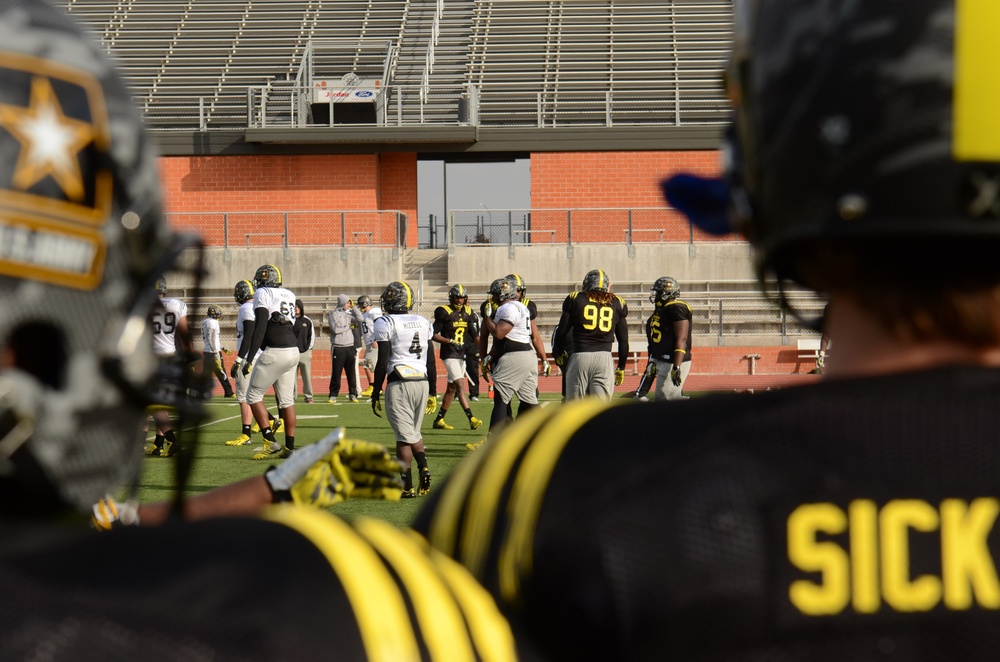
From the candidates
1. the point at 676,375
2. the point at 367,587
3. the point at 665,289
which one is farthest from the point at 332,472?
the point at 676,375

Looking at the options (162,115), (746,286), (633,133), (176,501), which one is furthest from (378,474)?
(162,115)

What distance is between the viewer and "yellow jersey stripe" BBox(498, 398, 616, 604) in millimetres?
1209

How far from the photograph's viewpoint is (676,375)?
44.9 ft

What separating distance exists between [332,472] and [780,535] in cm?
118

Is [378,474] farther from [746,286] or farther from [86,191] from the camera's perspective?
[746,286]

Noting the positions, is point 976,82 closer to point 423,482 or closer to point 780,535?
point 780,535

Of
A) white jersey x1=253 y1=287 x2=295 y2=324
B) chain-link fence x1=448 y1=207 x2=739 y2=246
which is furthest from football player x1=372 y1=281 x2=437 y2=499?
chain-link fence x1=448 y1=207 x2=739 y2=246

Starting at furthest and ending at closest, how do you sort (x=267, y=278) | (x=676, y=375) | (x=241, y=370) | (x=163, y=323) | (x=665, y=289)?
(x=676, y=375)
(x=665, y=289)
(x=241, y=370)
(x=267, y=278)
(x=163, y=323)

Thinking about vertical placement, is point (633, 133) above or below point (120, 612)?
above

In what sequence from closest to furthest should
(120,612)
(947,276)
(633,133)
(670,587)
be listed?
(120,612) < (670,587) < (947,276) < (633,133)

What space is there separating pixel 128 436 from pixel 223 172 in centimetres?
3067

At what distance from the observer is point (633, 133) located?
99.6ft

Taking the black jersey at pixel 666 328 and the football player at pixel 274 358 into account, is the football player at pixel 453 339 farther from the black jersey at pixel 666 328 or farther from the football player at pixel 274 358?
the football player at pixel 274 358

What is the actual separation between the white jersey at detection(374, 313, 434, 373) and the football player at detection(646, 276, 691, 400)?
4184 mm
